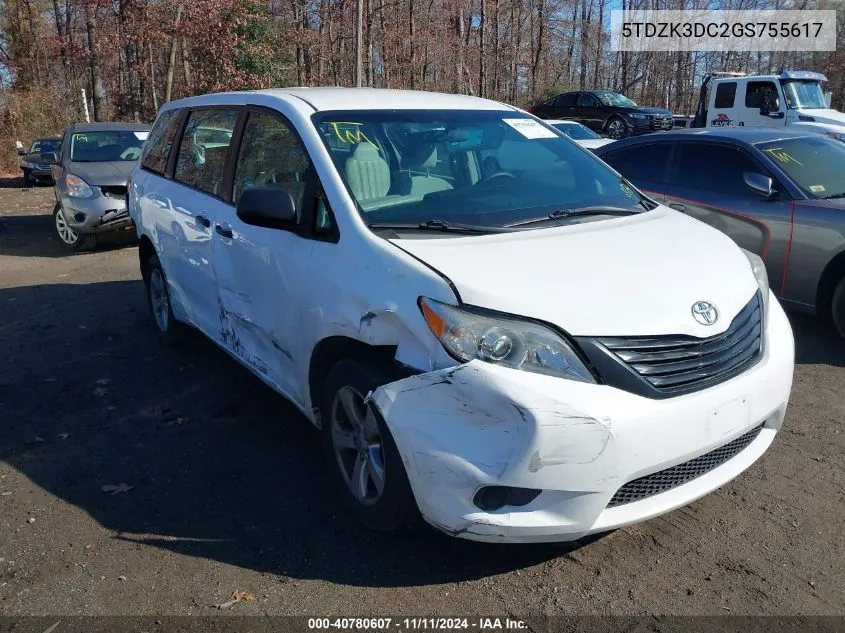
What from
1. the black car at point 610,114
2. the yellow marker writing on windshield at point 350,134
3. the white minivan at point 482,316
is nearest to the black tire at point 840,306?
the white minivan at point 482,316

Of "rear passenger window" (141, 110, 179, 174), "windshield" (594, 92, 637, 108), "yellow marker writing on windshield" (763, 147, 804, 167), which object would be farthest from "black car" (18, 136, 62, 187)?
"yellow marker writing on windshield" (763, 147, 804, 167)

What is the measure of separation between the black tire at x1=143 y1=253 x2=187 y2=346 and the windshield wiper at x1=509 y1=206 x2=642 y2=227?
3.20m

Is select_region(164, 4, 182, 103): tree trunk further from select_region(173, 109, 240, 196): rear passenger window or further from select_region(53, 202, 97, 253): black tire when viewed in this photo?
select_region(173, 109, 240, 196): rear passenger window

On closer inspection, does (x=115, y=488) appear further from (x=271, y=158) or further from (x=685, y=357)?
(x=685, y=357)

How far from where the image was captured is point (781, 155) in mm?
6430

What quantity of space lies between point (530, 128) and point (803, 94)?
1558cm

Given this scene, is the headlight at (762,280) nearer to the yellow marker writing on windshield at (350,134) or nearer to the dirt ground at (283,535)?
the dirt ground at (283,535)

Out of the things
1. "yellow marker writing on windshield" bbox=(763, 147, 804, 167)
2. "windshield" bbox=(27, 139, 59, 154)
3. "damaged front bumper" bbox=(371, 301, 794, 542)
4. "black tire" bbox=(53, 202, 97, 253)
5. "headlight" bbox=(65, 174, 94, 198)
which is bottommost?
"windshield" bbox=(27, 139, 59, 154)

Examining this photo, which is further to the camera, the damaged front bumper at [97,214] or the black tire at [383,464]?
the damaged front bumper at [97,214]

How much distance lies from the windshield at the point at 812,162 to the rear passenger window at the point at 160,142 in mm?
4776

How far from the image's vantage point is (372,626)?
279 cm

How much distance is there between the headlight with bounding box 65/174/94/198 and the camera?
10445 millimetres

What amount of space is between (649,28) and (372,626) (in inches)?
1405

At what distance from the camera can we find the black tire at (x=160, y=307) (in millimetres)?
5812
